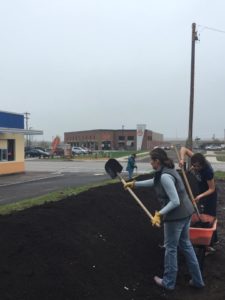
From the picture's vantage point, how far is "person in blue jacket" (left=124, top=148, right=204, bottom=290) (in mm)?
5812

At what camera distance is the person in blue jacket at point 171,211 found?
19.1 feet

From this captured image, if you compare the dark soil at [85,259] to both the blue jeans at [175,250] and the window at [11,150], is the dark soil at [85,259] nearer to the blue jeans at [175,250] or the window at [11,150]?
the blue jeans at [175,250]

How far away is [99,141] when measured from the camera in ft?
394

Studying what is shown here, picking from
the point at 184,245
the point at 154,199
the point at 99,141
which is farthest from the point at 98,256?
the point at 99,141

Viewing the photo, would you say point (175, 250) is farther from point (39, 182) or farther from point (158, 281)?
point (39, 182)

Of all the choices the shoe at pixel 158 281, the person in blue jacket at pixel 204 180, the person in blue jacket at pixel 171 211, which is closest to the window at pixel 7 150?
the person in blue jacket at pixel 204 180

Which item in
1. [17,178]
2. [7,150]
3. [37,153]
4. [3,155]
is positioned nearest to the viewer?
[17,178]

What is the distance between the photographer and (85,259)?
6066mm

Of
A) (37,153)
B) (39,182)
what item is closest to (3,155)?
(39,182)

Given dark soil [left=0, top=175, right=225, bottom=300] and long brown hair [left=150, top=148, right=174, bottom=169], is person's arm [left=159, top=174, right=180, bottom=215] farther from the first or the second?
dark soil [left=0, top=175, right=225, bottom=300]

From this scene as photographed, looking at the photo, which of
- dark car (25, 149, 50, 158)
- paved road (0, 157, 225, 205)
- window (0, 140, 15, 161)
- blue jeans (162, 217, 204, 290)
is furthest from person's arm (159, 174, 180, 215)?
dark car (25, 149, 50, 158)

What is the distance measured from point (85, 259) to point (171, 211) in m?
1.20

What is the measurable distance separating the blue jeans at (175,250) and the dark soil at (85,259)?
0.53 feet

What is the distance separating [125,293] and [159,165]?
1556mm
